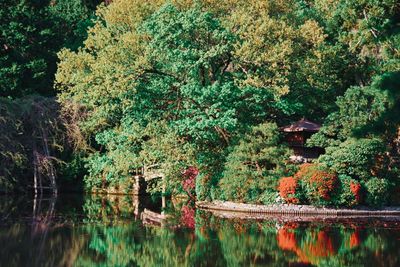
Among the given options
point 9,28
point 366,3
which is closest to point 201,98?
point 366,3

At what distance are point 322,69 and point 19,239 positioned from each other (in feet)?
50.5

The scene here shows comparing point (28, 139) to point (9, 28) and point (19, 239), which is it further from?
point (19, 239)

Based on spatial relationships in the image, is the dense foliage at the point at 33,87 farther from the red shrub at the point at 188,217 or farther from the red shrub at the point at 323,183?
the red shrub at the point at 323,183

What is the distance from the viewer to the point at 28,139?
36.9 metres

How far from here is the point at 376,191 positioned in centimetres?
2912

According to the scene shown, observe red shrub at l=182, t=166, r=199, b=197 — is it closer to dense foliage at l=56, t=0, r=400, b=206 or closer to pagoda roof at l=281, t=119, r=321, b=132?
dense foliage at l=56, t=0, r=400, b=206

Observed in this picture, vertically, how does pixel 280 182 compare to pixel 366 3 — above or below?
below

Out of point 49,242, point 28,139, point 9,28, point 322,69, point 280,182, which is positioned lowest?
point 49,242

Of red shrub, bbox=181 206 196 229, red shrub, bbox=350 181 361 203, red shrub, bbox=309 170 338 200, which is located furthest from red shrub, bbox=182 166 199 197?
red shrub, bbox=350 181 361 203

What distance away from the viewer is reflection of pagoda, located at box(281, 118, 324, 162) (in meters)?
33.5

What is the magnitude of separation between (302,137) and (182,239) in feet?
42.5

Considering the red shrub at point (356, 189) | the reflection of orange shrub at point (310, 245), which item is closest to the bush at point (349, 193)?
the red shrub at point (356, 189)

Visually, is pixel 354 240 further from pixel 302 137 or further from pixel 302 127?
pixel 302 137

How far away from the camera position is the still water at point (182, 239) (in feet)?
63.1
